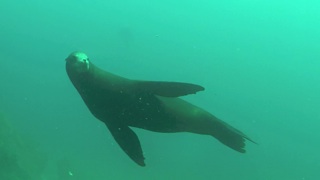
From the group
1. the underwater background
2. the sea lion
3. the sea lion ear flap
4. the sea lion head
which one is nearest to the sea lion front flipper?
the sea lion

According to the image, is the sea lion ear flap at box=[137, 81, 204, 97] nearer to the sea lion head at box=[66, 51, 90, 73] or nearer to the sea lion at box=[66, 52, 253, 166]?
the sea lion at box=[66, 52, 253, 166]

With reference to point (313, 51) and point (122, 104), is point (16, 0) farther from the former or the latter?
point (122, 104)

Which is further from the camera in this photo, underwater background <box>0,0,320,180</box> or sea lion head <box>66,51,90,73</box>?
underwater background <box>0,0,320,180</box>

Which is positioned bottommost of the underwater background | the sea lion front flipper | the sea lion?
the underwater background

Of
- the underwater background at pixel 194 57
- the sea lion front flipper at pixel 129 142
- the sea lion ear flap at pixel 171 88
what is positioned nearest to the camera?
the sea lion ear flap at pixel 171 88

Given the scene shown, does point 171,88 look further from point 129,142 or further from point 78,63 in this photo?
point 78,63

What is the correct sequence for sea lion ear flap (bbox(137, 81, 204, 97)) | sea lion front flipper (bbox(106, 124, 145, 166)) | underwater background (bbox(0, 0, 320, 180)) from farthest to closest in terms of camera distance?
underwater background (bbox(0, 0, 320, 180)), sea lion front flipper (bbox(106, 124, 145, 166)), sea lion ear flap (bbox(137, 81, 204, 97))

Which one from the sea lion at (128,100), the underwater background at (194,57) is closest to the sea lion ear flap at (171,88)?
the sea lion at (128,100)

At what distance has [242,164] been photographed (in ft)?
134

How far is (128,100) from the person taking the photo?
126 inches

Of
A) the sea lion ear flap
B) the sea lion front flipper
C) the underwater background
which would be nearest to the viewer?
the sea lion ear flap

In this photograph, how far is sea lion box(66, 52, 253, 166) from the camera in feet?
10.4

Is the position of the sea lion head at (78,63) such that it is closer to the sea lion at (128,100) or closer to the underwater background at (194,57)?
the sea lion at (128,100)

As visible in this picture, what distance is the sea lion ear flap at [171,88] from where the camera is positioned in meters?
3.09
